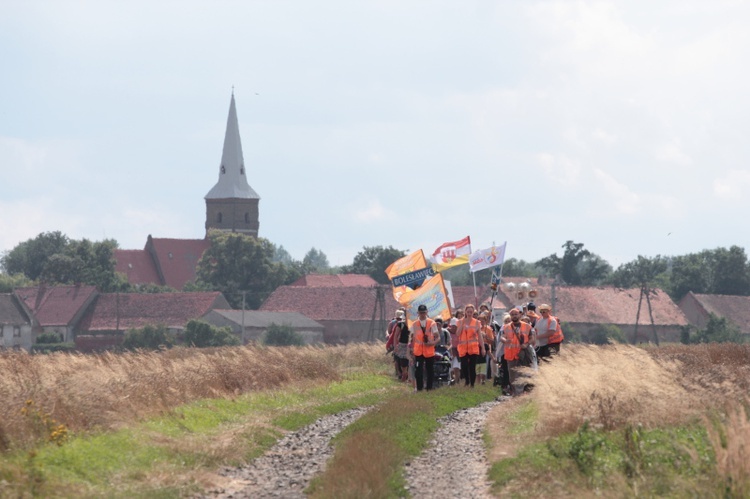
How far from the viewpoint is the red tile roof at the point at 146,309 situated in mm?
117125

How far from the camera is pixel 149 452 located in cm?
1609

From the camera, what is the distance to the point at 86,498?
13430mm

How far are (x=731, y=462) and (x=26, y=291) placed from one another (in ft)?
412

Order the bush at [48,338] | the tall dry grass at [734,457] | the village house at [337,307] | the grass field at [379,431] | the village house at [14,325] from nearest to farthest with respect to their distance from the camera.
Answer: the tall dry grass at [734,457] → the grass field at [379,431] → the village house at [14,325] → the bush at [48,338] → the village house at [337,307]

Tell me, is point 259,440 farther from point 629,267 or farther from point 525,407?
point 629,267

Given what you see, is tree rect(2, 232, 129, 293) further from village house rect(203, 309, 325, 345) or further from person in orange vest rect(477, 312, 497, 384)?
person in orange vest rect(477, 312, 497, 384)

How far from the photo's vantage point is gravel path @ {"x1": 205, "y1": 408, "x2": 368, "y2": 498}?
14.4 m

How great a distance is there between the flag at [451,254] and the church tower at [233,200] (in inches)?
5331

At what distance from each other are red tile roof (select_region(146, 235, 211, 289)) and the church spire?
6424mm

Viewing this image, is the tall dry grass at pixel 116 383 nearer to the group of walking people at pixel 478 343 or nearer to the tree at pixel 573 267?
the group of walking people at pixel 478 343

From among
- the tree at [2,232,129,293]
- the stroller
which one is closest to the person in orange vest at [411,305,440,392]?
the stroller

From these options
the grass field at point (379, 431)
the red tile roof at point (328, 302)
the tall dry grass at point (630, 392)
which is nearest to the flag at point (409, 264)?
the grass field at point (379, 431)

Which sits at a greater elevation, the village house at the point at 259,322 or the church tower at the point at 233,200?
the church tower at the point at 233,200

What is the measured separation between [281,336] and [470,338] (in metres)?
76.3
